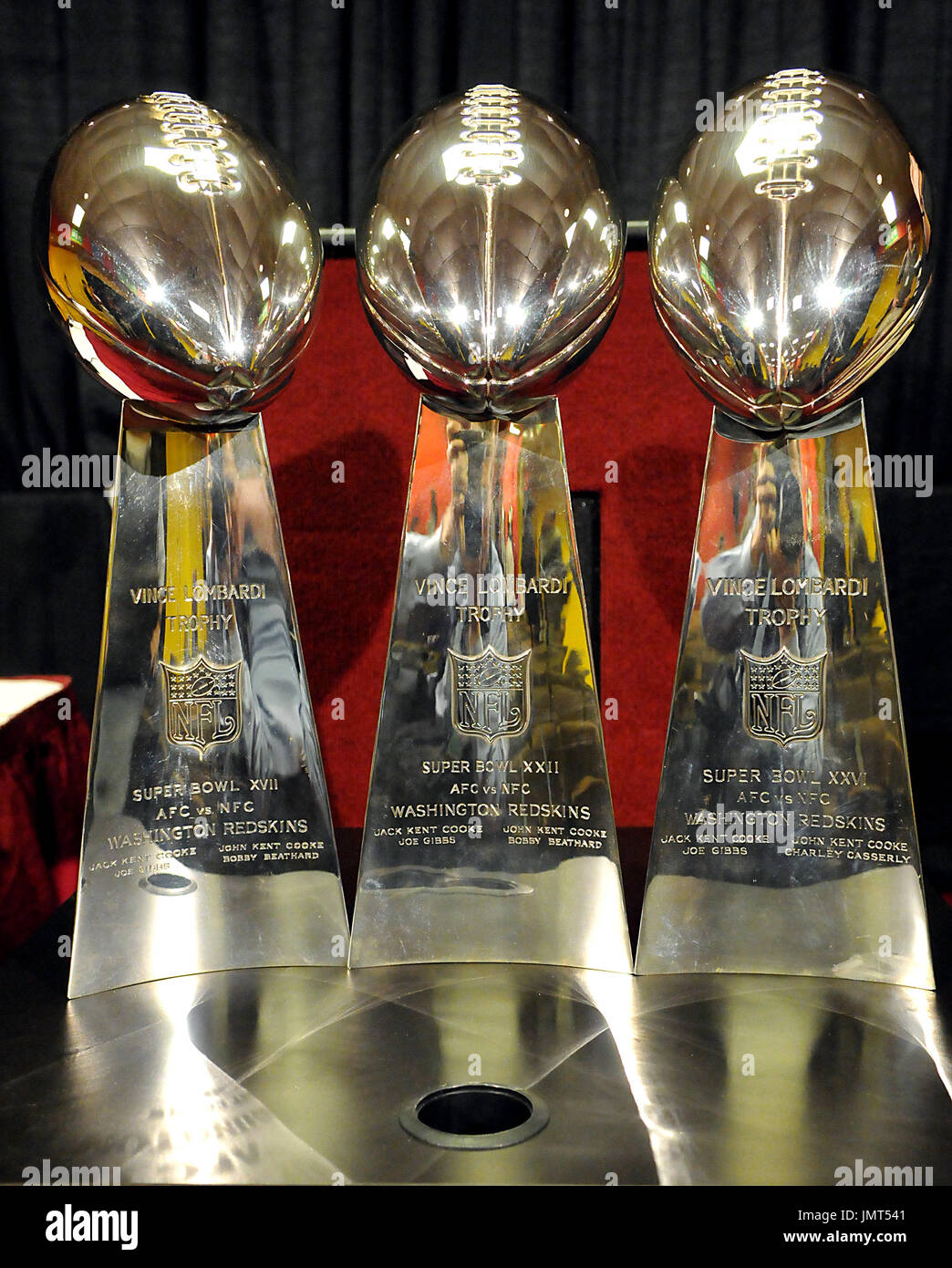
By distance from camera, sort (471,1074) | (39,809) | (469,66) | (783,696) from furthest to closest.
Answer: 1. (469,66)
2. (39,809)
3. (783,696)
4. (471,1074)

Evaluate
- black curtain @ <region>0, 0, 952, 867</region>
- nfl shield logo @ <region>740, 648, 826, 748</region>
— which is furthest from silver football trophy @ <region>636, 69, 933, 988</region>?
black curtain @ <region>0, 0, 952, 867</region>

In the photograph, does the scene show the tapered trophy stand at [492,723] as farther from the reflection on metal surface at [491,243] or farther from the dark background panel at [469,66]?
the dark background panel at [469,66]

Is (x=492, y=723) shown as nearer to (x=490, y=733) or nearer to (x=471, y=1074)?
(x=490, y=733)

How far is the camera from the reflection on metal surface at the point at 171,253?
34.0 inches

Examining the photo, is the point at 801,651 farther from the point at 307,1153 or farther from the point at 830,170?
the point at 307,1153

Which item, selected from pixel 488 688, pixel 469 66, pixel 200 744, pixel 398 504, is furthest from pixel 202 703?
pixel 469 66

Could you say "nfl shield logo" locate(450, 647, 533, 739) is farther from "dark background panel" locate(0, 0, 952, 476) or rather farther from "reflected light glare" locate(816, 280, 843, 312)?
"dark background panel" locate(0, 0, 952, 476)

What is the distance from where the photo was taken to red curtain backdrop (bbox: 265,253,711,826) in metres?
1.60

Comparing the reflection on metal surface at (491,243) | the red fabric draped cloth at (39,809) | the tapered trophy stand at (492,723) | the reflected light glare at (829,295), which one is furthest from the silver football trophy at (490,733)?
Result: the red fabric draped cloth at (39,809)

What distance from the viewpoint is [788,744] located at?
99 centimetres

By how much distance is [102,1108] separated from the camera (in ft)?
2.56

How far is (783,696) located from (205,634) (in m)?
0.48
